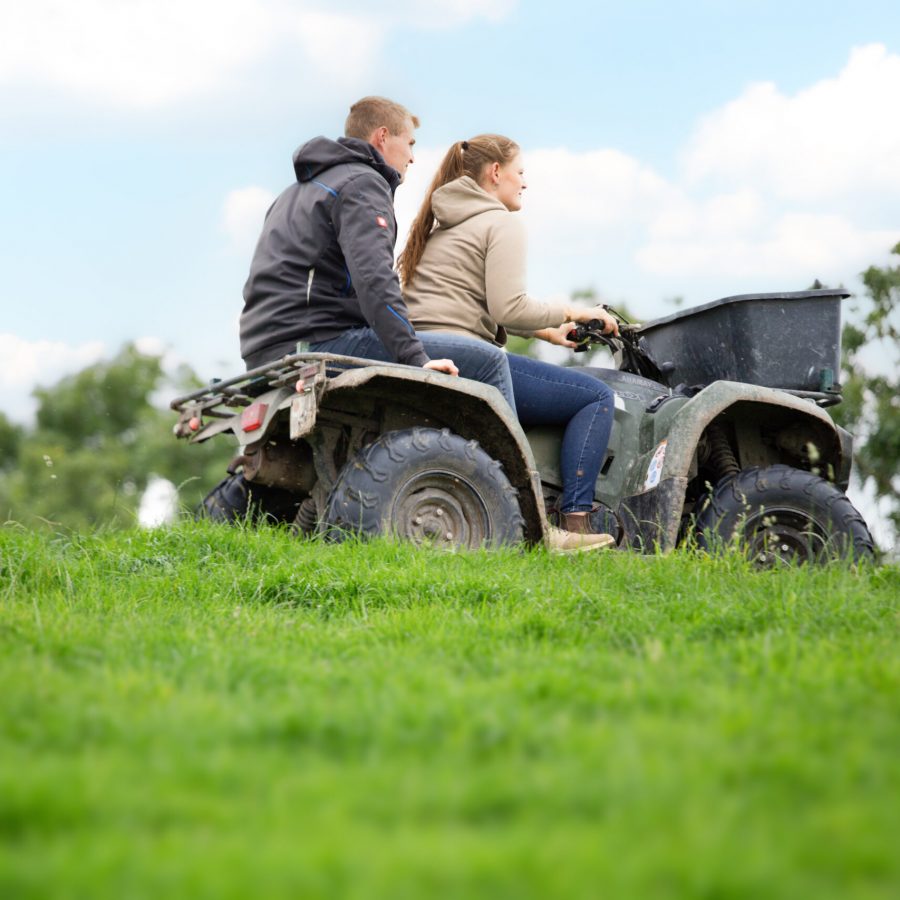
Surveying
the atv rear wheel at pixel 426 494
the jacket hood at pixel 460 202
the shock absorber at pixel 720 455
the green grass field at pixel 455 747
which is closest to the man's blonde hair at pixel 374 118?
the jacket hood at pixel 460 202

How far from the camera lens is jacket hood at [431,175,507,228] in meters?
6.43

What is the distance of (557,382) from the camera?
6355mm

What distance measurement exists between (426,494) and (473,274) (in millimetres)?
1336

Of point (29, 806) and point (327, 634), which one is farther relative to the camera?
point (327, 634)

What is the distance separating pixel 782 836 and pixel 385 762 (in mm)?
778

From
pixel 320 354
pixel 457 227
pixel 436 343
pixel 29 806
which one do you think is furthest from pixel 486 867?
pixel 457 227

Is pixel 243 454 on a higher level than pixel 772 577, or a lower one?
higher

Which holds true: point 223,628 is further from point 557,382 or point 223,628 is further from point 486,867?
point 557,382

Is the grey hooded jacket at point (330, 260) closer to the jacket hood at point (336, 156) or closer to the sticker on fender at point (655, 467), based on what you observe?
the jacket hood at point (336, 156)

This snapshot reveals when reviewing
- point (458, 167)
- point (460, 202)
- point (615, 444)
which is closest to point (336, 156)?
point (460, 202)

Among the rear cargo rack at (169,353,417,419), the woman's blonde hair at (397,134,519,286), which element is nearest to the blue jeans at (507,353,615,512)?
the woman's blonde hair at (397,134,519,286)

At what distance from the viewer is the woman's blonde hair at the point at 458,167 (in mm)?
6508

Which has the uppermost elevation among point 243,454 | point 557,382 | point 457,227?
point 457,227

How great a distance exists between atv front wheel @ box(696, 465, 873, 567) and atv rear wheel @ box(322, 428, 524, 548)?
3.93 ft
